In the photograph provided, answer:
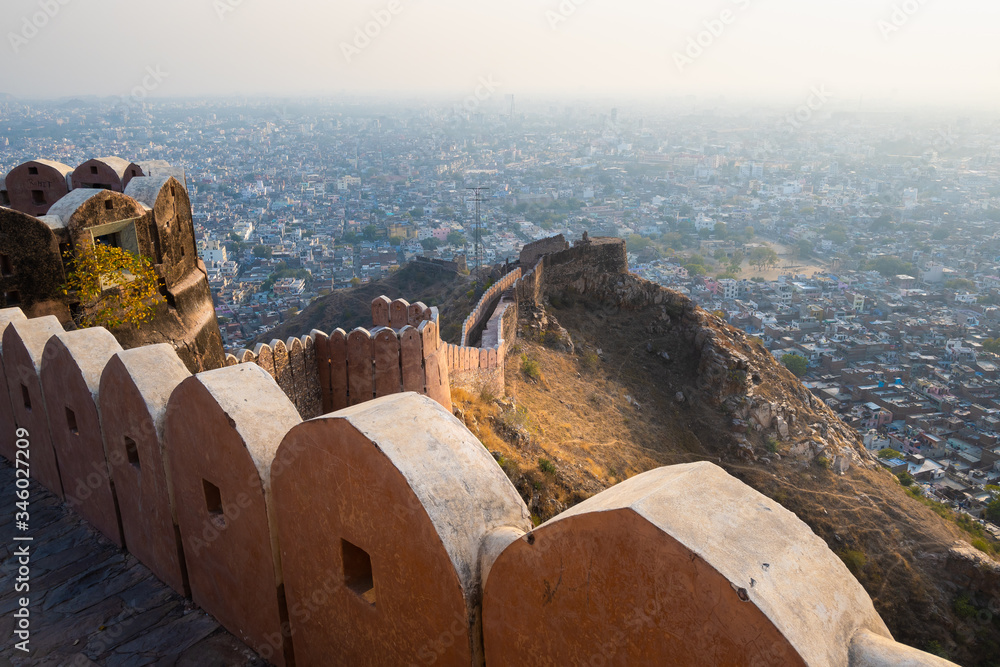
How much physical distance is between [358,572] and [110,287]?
7.61 m

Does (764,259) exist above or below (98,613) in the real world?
below

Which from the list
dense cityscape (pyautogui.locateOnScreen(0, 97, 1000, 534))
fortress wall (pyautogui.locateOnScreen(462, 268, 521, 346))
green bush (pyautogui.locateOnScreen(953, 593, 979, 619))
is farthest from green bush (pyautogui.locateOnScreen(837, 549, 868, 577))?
fortress wall (pyautogui.locateOnScreen(462, 268, 521, 346))

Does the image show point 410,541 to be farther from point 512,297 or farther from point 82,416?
point 512,297

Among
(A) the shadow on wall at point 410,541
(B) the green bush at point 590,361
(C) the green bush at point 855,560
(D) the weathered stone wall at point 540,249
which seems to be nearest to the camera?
(A) the shadow on wall at point 410,541

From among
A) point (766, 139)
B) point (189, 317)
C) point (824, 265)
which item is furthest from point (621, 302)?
point (766, 139)

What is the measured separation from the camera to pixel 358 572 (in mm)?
3309

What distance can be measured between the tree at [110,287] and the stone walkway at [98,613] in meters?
4.45

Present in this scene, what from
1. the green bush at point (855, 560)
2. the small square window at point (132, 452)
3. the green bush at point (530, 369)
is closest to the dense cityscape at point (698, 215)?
the green bush at point (855, 560)

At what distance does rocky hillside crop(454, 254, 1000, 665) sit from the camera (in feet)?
47.2

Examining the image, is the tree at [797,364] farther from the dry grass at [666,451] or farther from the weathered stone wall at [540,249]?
the weathered stone wall at [540,249]

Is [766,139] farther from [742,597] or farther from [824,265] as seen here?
[742,597]

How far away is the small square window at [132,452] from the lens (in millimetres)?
4328

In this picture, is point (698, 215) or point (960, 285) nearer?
point (960, 285)

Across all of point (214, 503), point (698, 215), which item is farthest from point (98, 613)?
point (698, 215)
